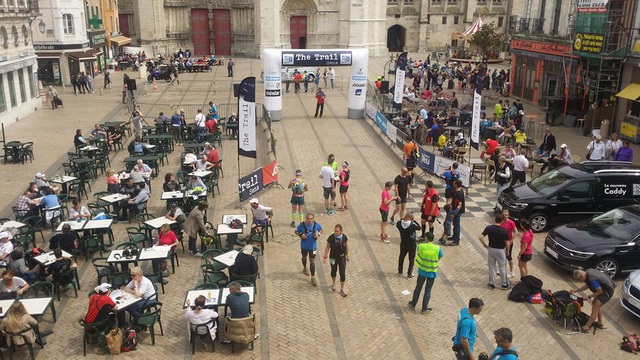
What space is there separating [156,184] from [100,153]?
3563mm

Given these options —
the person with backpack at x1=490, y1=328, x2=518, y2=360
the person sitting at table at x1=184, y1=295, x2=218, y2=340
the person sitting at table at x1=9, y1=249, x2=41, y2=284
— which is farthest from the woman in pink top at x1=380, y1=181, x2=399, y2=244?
the person sitting at table at x1=9, y1=249, x2=41, y2=284

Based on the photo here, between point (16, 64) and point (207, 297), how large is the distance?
82.4 ft

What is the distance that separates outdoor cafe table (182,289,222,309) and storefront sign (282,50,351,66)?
19.2 meters

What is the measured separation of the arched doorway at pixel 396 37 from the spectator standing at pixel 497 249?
59.7 m

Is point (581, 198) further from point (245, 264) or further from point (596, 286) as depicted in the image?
point (245, 264)

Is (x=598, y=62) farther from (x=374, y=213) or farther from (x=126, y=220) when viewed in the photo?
(x=126, y=220)

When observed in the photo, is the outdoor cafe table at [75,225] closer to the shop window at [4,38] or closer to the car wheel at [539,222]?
the car wheel at [539,222]

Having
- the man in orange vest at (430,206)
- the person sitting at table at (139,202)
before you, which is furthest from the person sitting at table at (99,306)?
the man in orange vest at (430,206)

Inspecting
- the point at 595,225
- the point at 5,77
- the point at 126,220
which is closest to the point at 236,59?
the point at 5,77

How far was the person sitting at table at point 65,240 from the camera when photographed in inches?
519

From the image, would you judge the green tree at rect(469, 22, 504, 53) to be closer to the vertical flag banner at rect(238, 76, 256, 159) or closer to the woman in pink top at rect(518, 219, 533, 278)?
the vertical flag banner at rect(238, 76, 256, 159)

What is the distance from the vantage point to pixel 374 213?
57.6ft

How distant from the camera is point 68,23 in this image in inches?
1613

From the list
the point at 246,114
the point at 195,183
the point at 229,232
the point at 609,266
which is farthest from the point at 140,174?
the point at 609,266
